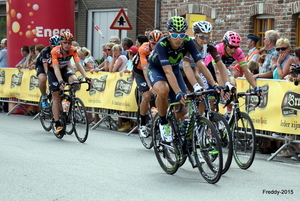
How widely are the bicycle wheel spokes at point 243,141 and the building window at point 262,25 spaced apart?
926 cm

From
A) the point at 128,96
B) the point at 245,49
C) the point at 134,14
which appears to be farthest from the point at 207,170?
the point at 134,14

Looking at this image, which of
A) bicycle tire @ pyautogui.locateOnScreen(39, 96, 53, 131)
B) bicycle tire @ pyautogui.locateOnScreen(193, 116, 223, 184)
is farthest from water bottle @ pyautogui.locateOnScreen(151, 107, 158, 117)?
bicycle tire @ pyautogui.locateOnScreen(193, 116, 223, 184)

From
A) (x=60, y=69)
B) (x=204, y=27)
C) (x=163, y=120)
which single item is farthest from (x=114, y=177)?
(x=60, y=69)

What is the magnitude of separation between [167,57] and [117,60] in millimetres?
6519

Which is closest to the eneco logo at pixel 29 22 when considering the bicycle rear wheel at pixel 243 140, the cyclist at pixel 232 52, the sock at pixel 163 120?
the cyclist at pixel 232 52

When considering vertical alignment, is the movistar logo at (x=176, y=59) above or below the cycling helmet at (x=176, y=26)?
below

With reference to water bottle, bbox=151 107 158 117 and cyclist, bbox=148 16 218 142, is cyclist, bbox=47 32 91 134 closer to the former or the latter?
water bottle, bbox=151 107 158 117

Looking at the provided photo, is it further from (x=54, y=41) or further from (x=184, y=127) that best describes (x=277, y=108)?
(x=54, y=41)

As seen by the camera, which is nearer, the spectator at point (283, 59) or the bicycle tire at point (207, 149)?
the bicycle tire at point (207, 149)

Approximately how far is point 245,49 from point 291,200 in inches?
462

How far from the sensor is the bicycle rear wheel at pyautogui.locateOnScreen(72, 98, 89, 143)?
1210 cm

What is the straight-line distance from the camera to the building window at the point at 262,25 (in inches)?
715

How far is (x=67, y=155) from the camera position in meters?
10.4

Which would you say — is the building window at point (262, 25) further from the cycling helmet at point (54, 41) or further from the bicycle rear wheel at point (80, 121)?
the bicycle rear wheel at point (80, 121)
